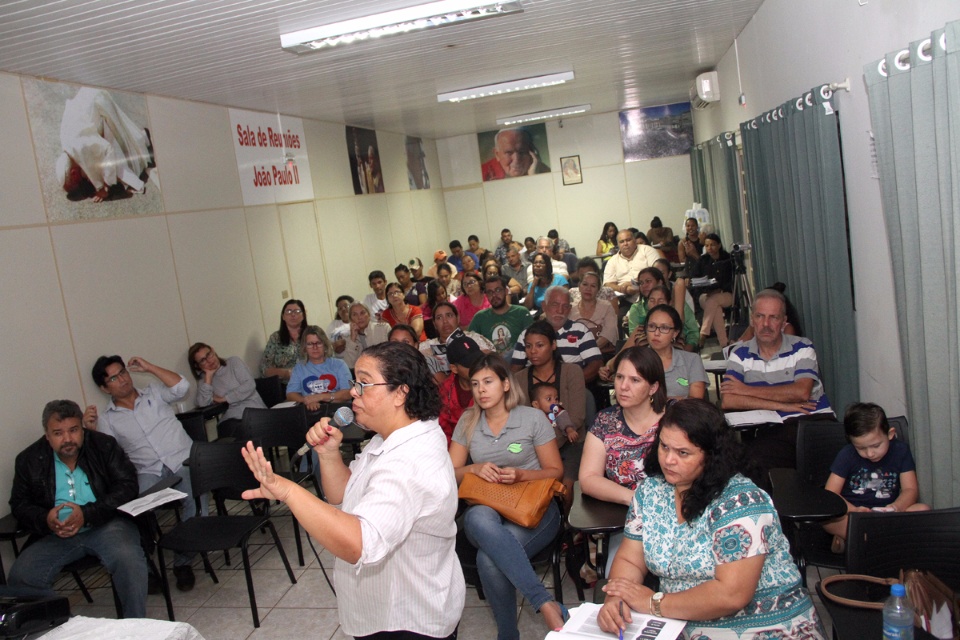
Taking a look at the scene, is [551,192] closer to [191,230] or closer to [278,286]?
[278,286]

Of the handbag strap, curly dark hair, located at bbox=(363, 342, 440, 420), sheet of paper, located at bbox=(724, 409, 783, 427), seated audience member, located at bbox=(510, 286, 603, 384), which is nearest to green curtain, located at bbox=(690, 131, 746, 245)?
seated audience member, located at bbox=(510, 286, 603, 384)

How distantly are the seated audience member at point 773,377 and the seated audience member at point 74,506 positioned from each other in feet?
11.3

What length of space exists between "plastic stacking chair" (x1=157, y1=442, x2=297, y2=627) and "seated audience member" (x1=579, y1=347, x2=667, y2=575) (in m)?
1.93

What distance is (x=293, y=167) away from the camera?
885cm

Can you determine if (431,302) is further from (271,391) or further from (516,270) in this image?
(516,270)

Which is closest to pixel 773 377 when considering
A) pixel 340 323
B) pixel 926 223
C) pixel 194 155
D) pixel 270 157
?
pixel 926 223

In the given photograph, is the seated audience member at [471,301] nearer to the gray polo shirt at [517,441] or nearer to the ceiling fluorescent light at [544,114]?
the gray polo shirt at [517,441]

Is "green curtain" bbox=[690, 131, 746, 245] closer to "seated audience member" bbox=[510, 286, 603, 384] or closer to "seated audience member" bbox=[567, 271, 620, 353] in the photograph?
"seated audience member" bbox=[567, 271, 620, 353]

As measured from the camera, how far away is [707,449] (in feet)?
7.84

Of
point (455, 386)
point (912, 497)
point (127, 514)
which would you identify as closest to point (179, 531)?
point (127, 514)

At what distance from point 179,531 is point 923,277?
389 cm

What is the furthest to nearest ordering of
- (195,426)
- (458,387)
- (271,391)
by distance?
(271,391) < (195,426) < (458,387)

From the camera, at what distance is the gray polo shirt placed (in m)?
3.80

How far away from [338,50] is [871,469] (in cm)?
469
